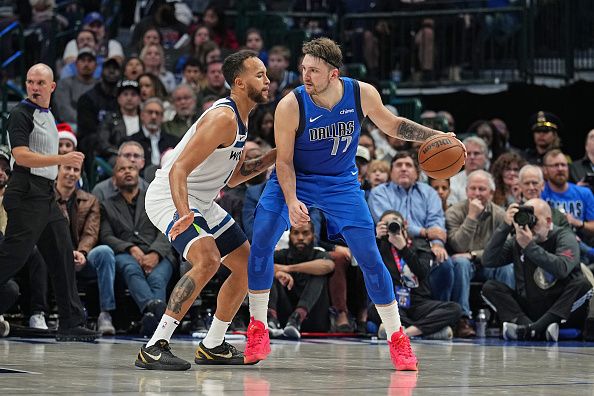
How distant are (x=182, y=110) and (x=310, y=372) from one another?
651 centimetres

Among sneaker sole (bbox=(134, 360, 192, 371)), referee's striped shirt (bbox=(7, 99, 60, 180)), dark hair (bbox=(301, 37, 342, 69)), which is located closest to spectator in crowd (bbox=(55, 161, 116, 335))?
referee's striped shirt (bbox=(7, 99, 60, 180))

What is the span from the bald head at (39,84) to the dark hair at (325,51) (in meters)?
2.50

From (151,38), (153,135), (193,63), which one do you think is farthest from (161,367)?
(151,38)

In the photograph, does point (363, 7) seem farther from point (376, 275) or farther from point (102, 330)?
point (376, 275)

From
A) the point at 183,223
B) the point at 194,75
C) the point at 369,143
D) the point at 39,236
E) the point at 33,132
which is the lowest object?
the point at 39,236

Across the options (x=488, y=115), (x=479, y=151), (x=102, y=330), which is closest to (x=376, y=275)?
(x=102, y=330)

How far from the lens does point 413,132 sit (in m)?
7.91

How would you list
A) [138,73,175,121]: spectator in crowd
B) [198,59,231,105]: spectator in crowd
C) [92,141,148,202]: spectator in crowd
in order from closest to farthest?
[92,141,148,202]: spectator in crowd → [138,73,175,121]: spectator in crowd → [198,59,231,105]: spectator in crowd

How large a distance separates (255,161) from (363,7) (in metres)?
10.7

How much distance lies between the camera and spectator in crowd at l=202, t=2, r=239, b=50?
16938mm

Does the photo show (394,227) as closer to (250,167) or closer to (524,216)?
(524,216)

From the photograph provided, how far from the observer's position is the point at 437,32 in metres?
17.0

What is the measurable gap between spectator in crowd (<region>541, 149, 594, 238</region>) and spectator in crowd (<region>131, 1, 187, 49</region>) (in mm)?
6596

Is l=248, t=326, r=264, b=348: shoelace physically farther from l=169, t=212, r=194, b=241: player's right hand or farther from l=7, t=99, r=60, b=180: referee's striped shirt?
l=7, t=99, r=60, b=180: referee's striped shirt
